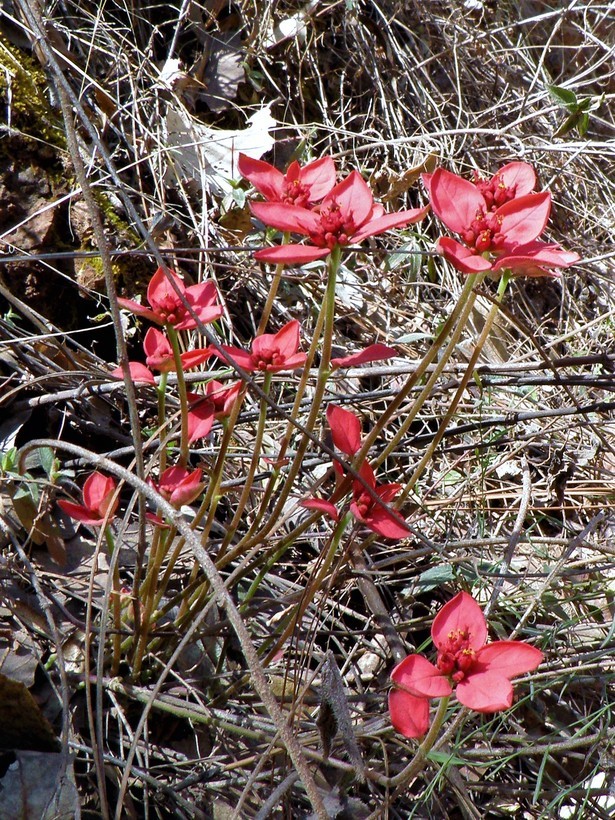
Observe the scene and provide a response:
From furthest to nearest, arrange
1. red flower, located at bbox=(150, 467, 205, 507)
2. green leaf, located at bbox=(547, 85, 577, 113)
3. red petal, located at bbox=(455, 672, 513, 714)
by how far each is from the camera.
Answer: green leaf, located at bbox=(547, 85, 577, 113) < red flower, located at bbox=(150, 467, 205, 507) < red petal, located at bbox=(455, 672, 513, 714)

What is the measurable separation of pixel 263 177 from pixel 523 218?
1.17ft

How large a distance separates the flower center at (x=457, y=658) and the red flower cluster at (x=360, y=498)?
0.48 feet

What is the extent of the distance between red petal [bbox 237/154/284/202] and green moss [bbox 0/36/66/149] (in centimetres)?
97

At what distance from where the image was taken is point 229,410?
1.10 meters

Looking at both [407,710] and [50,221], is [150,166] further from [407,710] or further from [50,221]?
[407,710]

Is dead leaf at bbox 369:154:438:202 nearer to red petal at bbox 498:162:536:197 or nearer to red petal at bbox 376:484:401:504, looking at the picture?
red petal at bbox 498:162:536:197

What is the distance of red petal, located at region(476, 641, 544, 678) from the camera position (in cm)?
86

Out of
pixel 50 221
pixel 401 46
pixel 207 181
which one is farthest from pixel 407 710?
pixel 401 46

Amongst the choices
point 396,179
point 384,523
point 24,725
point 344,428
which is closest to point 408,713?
point 384,523

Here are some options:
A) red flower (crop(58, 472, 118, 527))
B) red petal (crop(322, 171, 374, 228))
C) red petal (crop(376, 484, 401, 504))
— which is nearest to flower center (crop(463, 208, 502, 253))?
red petal (crop(322, 171, 374, 228))

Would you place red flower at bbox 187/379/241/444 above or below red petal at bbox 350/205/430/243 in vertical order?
below

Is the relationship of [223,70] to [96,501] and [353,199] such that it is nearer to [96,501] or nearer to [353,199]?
[353,199]

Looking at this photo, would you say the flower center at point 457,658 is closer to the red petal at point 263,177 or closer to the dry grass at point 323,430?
the dry grass at point 323,430

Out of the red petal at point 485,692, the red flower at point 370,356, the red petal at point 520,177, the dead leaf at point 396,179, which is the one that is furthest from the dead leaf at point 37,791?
the dead leaf at point 396,179
